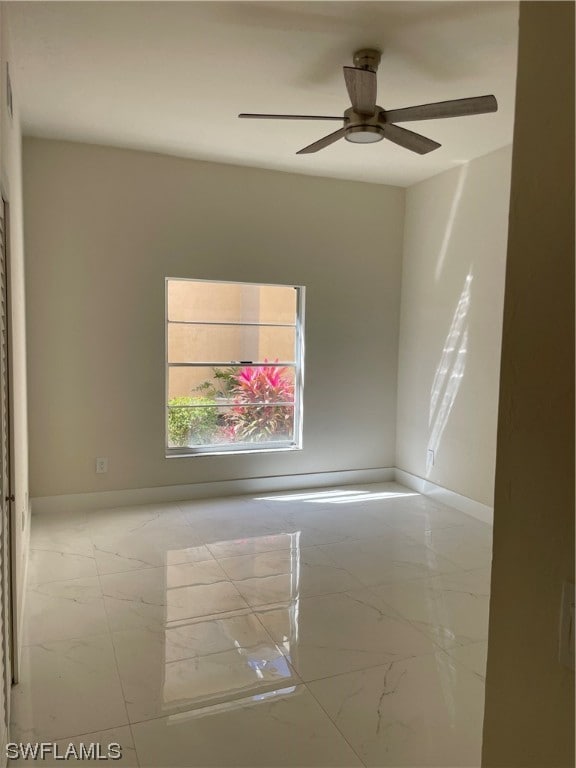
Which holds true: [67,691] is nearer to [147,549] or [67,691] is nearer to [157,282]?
[147,549]

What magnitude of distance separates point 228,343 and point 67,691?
316 centimetres

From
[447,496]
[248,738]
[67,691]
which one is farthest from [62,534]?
[447,496]

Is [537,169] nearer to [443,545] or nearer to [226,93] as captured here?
[226,93]

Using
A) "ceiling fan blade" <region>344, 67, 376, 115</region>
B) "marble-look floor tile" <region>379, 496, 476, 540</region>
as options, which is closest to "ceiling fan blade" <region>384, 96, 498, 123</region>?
"ceiling fan blade" <region>344, 67, 376, 115</region>

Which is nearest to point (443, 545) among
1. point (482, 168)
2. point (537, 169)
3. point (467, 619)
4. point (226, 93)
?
point (467, 619)

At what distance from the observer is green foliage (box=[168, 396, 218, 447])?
15.9 ft

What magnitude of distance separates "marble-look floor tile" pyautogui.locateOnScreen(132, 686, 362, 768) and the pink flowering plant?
2997mm

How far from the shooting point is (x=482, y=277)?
445cm

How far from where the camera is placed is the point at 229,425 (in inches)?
199

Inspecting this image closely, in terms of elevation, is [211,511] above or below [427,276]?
below

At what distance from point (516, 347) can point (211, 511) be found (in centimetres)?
388

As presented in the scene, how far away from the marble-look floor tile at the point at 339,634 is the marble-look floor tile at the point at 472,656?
0.38 ft

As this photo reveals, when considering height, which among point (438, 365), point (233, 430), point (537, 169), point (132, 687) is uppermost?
point (537, 169)

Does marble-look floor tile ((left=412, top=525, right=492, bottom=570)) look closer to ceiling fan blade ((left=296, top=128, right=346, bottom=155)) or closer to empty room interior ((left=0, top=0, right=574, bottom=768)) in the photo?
empty room interior ((left=0, top=0, right=574, bottom=768))
